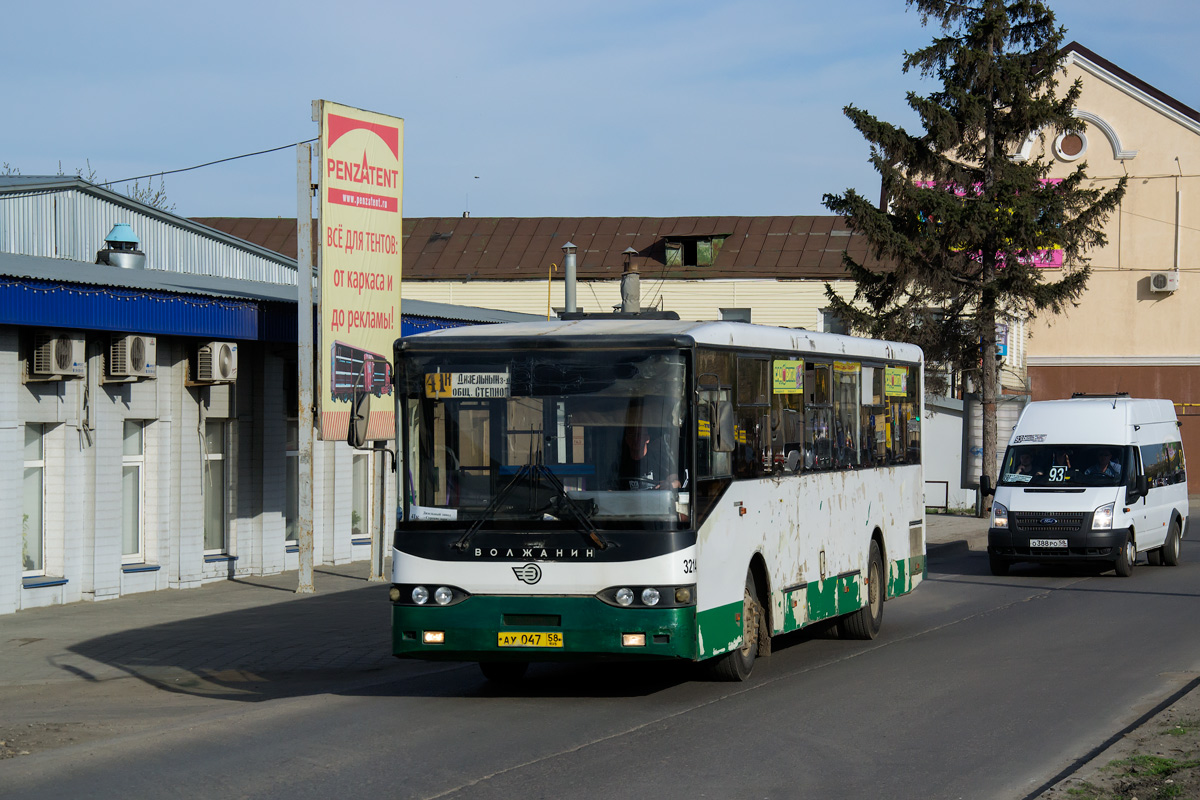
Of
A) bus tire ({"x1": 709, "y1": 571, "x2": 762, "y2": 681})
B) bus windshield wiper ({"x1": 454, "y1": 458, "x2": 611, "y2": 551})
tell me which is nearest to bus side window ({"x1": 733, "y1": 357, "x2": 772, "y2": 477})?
bus tire ({"x1": 709, "y1": 571, "x2": 762, "y2": 681})

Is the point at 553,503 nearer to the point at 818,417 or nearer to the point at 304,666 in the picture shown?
the point at 818,417

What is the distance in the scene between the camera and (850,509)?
1419 centimetres

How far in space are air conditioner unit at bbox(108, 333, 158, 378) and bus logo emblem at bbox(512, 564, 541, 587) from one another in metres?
9.13

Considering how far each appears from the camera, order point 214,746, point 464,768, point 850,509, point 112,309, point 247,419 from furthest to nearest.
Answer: point 247,419, point 112,309, point 850,509, point 214,746, point 464,768

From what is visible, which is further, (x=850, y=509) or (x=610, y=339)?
(x=850, y=509)

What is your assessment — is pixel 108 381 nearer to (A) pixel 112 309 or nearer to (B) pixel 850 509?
(A) pixel 112 309

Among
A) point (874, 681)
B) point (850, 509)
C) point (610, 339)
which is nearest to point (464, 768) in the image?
point (610, 339)

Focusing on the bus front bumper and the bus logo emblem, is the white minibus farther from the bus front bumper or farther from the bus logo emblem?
the bus logo emblem

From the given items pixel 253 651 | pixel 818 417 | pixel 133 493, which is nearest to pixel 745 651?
pixel 818 417

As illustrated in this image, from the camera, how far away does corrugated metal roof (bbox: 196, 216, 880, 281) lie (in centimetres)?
5538

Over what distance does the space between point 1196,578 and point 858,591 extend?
9.56 meters

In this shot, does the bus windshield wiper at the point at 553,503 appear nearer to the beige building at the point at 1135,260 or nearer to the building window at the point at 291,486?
the building window at the point at 291,486

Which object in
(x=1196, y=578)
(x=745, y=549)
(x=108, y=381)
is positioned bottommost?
(x=1196, y=578)

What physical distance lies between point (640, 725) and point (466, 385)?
269 cm
